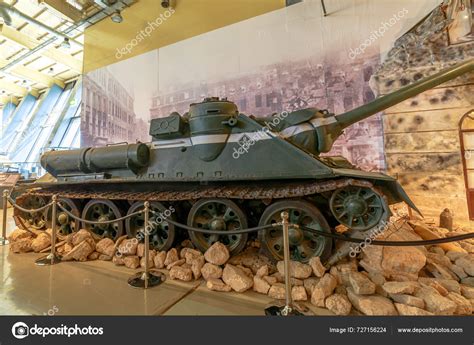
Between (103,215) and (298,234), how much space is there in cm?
373

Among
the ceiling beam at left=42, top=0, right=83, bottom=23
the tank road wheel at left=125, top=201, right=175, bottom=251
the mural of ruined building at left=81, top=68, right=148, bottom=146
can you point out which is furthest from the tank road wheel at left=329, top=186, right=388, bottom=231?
the ceiling beam at left=42, top=0, right=83, bottom=23

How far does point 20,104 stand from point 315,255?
24591mm

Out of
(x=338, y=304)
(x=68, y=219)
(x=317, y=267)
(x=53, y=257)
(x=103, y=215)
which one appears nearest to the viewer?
(x=338, y=304)

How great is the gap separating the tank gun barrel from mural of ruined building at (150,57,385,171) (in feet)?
5.75

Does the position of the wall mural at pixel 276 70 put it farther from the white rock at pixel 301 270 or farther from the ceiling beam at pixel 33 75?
the ceiling beam at pixel 33 75

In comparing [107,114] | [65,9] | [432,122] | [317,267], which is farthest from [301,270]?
[65,9]

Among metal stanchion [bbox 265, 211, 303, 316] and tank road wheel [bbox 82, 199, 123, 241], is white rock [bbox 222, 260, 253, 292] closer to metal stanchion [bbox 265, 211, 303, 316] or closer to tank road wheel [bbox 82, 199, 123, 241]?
metal stanchion [bbox 265, 211, 303, 316]

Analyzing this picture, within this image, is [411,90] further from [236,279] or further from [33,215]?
[33,215]

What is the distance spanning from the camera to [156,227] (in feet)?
13.3

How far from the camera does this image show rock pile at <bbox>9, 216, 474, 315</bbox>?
7.74 ft

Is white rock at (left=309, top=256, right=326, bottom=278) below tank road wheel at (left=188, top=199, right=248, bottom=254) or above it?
below

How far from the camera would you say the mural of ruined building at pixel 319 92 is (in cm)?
525

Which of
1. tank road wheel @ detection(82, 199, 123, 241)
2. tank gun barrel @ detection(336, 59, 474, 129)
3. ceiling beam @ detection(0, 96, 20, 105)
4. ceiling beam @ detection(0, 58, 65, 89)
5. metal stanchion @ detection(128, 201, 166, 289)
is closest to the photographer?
metal stanchion @ detection(128, 201, 166, 289)
